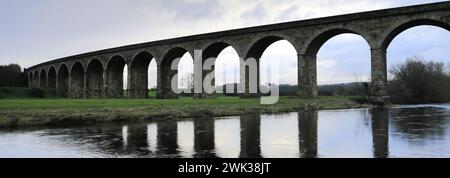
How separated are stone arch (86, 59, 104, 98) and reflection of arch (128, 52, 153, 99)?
11.5 m

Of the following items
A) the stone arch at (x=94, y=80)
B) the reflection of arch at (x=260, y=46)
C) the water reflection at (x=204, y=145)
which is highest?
the reflection of arch at (x=260, y=46)

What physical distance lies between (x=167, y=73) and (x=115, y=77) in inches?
487

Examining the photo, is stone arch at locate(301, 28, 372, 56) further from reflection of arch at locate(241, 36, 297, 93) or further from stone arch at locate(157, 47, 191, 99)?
stone arch at locate(157, 47, 191, 99)

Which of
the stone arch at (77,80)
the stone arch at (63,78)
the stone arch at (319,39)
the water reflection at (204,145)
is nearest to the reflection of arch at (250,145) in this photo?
the water reflection at (204,145)

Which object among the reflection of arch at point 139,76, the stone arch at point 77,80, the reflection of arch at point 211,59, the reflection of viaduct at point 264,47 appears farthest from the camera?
the stone arch at point 77,80

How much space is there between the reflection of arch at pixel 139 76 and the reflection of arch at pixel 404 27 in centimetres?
2858

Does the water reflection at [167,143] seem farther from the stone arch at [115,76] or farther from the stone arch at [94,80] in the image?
the stone arch at [94,80]

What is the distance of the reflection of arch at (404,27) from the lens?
3064cm

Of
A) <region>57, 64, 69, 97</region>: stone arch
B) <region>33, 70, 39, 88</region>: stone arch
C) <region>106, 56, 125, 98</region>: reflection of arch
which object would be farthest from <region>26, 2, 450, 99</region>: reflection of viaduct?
<region>33, 70, 39, 88</region>: stone arch

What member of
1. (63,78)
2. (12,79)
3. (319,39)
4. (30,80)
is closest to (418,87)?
(319,39)

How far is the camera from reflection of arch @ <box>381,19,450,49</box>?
30.6m

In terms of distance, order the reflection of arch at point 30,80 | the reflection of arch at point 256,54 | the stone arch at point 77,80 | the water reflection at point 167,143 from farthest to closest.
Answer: the reflection of arch at point 30,80, the stone arch at point 77,80, the reflection of arch at point 256,54, the water reflection at point 167,143

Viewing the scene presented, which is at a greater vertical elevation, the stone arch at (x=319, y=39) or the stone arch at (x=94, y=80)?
the stone arch at (x=319, y=39)
